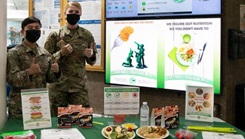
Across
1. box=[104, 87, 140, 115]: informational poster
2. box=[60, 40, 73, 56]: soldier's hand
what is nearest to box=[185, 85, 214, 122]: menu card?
box=[104, 87, 140, 115]: informational poster

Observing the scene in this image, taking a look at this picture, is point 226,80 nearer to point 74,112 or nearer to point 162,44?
point 162,44

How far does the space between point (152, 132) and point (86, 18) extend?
244 centimetres

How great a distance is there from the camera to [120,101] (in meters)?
→ 2.25

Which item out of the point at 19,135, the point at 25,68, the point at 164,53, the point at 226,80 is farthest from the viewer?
the point at 164,53

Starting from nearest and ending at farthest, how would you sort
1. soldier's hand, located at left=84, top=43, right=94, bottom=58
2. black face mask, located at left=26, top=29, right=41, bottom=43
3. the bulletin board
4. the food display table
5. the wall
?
the food display table < black face mask, located at left=26, top=29, right=41, bottom=43 < the wall < soldier's hand, located at left=84, top=43, right=94, bottom=58 < the bulletin board

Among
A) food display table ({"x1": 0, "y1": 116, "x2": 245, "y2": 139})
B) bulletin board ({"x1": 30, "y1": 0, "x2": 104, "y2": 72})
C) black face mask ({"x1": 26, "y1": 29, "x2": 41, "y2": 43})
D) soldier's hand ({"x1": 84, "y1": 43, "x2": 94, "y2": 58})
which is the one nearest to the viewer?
food display table ({"x1": 0, "y1": 116, "x2": 245, "y2": 139})

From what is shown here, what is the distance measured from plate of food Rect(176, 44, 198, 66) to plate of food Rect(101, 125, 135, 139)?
1.42 metres

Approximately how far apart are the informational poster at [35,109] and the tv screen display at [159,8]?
176 centimetres

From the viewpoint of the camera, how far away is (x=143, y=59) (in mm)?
3420

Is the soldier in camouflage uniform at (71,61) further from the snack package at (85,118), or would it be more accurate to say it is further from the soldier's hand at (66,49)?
the snack package at (85,118)

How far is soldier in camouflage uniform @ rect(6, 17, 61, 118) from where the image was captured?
2316mm

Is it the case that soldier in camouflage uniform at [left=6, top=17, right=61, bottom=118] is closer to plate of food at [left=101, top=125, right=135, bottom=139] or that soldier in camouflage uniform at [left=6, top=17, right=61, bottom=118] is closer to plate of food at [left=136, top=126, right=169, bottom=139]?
plate of food at [left=101, top=125, right=135, bottom=139]

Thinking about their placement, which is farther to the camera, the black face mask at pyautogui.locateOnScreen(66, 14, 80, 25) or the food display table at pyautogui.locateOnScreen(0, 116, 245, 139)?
the black face mask at pyautogui.locateOnScreen(66, 14, 80, 25)

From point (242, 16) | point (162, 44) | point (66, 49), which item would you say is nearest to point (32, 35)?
point (66, 49)
